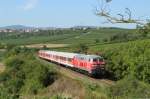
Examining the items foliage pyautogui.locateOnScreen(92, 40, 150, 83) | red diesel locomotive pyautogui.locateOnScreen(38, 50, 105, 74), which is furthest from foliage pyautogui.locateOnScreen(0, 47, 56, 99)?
foliage pyautogui.locateOnScreen(92, 40, 150, 83)

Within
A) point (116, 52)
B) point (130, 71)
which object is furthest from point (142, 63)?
point (116, 52)

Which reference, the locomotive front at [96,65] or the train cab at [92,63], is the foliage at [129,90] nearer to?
the locomotive front at [96,65]

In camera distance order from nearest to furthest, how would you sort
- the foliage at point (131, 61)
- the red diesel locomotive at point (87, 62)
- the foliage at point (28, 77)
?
the foliage at point (131, 61) < the red diesel locomotive at point (87, 62) < the foliage at point (28, 77)

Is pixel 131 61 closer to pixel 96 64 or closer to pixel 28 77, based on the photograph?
pixel 96 64

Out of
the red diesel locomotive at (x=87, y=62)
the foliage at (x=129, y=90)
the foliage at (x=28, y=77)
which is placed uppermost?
the foliage at (x=129, y=90)

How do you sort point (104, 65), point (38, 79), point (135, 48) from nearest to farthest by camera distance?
point (104, 65) < point (135, 48) < point (38, 79)

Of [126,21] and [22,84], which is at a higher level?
[126,21]

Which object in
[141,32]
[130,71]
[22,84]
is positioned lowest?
[22,84]

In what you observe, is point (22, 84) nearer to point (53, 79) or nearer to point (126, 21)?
point (53, 79)

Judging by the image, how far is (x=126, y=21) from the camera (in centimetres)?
986

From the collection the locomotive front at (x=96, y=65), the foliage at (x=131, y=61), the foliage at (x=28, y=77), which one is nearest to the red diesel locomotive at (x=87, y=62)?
the locomotive front at (x=96, y=65)

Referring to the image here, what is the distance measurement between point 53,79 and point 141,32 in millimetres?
44610

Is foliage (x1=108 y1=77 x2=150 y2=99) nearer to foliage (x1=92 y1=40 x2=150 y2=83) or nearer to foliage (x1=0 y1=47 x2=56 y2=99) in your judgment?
foliage (x1=92 y1=40 x2=150 y2=83)

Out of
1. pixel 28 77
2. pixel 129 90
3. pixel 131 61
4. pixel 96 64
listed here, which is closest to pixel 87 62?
pixel 96 64
